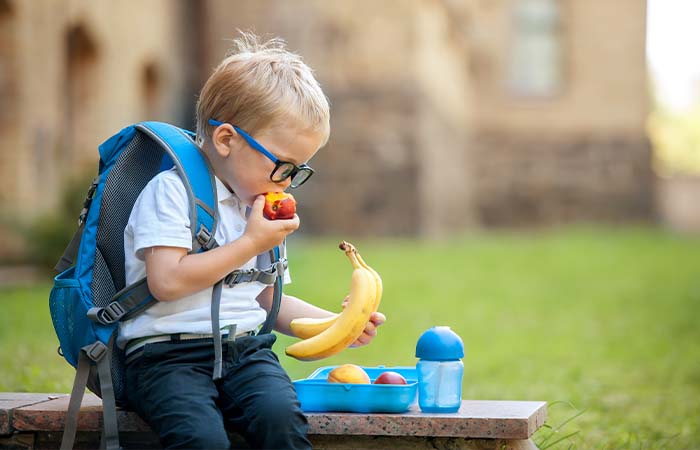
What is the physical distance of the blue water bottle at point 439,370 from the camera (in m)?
2.89

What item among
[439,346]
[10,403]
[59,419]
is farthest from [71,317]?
[439,346]

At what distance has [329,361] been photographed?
675 centimetres

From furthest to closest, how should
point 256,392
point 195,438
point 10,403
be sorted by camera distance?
point 10,403 → point 256,392 → point 195,438

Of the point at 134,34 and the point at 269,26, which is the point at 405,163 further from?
the point at 134,34

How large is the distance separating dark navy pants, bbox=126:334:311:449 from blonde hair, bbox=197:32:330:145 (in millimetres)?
594

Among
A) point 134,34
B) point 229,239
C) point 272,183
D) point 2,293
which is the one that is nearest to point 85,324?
point 229,239

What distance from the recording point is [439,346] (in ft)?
9.49

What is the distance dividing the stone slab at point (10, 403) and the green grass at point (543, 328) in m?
1.46

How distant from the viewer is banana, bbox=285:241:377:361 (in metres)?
3.03

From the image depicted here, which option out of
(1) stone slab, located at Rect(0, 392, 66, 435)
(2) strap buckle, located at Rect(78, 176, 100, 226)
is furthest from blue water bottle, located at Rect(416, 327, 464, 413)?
(1) stone slab, located at Rect(0, 392, 66, 435)

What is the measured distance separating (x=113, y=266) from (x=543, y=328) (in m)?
6.56

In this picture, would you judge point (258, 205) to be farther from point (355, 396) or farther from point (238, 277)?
point (355, 396)

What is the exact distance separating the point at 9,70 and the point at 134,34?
476 centimetres

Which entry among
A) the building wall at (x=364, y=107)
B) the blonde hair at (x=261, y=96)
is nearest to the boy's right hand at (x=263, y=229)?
the blonde hair at (x=261, y=96)
